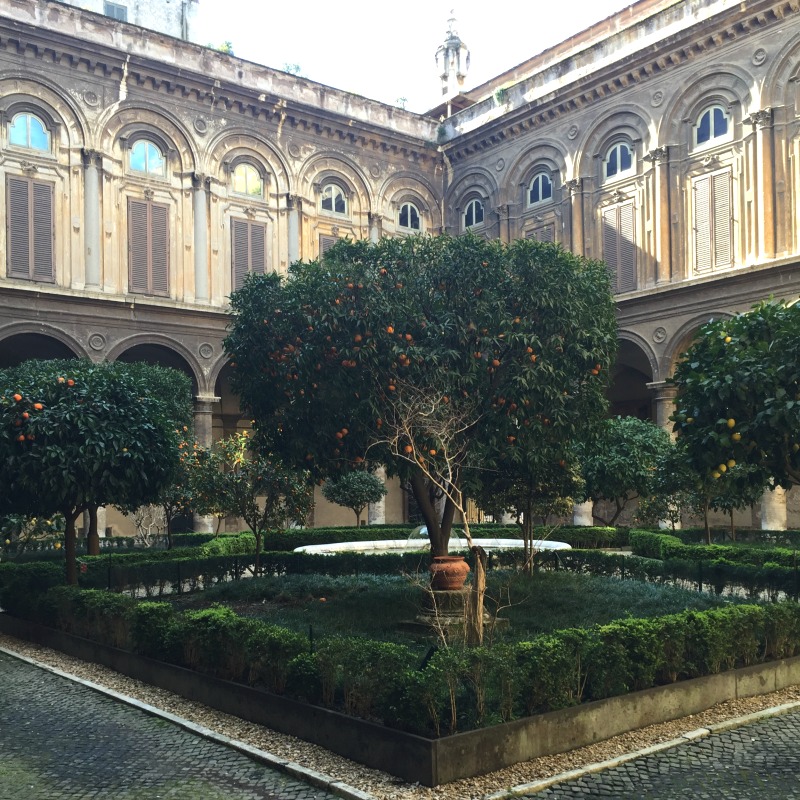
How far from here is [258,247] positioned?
32562 mm

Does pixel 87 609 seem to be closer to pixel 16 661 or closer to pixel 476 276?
pixel 16 661

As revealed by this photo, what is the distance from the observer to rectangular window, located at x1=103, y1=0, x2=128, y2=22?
34.2 meters

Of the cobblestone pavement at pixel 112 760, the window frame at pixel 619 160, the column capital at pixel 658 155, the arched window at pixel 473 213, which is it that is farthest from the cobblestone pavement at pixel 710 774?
the arched window at pixel 473 213

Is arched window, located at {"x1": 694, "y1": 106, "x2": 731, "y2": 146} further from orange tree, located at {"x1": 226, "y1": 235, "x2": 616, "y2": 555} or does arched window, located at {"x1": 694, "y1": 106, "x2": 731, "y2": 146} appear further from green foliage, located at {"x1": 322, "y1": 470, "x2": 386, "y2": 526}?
orange tree, located at {"x1": 226, "y1": 235, "x2": 616, "y2": 555}

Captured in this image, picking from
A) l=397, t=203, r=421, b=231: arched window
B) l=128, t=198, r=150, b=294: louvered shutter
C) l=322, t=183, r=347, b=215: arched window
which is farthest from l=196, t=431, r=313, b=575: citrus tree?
l=397, t=203, r=421, b=231: arched window

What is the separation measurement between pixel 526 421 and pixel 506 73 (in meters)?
29.0

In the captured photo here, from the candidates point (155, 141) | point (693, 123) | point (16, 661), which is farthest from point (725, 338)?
point (155, 141)

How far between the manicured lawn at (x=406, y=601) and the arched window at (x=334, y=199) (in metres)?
20.4

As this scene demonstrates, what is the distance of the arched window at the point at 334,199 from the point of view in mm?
34312

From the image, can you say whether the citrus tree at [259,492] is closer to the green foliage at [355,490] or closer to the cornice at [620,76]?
the green foliage at [355,490]

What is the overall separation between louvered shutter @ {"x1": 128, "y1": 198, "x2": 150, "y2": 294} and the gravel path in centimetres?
2064

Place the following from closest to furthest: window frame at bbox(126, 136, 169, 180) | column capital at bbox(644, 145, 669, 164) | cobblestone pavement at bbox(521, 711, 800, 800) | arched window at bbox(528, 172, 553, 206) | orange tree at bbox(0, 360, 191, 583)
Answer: cobblestone pavement at bbox(521, 711, 800, 800) < orange tree at bbox(0, 360, 191, 583) < column capital at bbox(644, 145, 669, 164) < window frame at bbox(126, 136, 169, 180) < arched window at bbox(528, 172, 553, 206)

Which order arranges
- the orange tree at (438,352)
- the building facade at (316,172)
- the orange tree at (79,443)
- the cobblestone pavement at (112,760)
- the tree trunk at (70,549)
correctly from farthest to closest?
the building facade at (316,172), the tree trunk at (70,549), the orange tree at (79,443), the orange tree at (438,352), the cobblestone pavement at (112,760)

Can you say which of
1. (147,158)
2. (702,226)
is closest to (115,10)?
(147,158)
